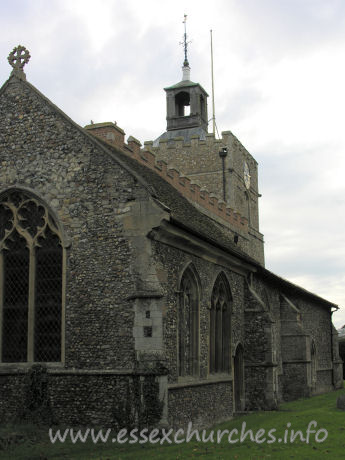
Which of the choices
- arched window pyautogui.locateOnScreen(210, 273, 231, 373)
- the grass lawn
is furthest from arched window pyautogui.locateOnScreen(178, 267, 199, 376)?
the grass lawn

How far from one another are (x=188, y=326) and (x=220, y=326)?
283cm

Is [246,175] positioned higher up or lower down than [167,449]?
higher up

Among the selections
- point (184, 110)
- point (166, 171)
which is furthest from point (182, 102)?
point (166, 171)

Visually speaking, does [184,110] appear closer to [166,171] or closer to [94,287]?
[166,171]

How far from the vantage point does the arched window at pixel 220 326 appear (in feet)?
61.3

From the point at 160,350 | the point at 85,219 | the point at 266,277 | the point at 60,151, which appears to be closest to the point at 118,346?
the point at 160,350

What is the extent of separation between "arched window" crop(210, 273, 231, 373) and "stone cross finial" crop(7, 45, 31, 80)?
26.9 feet

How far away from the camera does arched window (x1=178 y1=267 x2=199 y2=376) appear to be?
53.1 ft

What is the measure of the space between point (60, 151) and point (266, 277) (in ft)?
38.2

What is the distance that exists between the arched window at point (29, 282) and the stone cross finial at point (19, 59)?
317cm

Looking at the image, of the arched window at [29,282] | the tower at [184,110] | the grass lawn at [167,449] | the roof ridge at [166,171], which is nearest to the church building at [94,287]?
the arched window at [29,282]

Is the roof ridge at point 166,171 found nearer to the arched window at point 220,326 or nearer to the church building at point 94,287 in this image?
the church building at point 94,287

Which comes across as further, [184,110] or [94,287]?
[184,110]

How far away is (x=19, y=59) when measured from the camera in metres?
16.6
